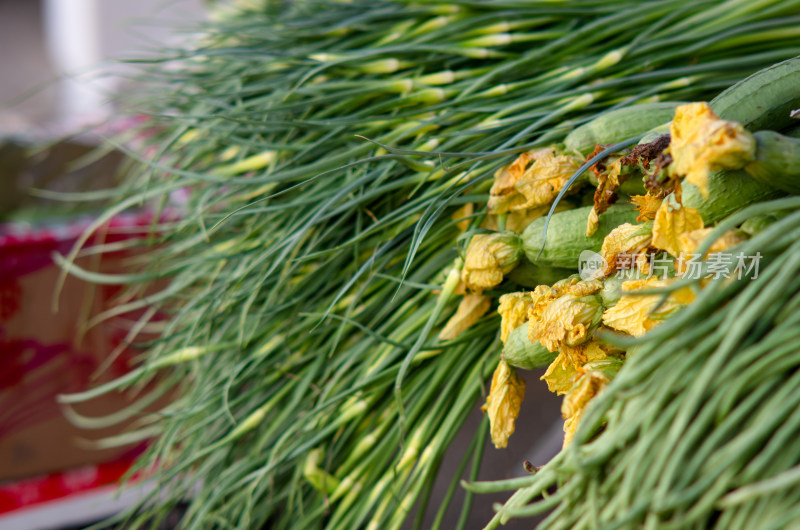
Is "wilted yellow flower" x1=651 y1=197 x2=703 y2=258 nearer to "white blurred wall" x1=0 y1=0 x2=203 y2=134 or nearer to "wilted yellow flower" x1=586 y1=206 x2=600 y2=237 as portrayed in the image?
"wilted yellow flower" x1=586 y1=206 x2=600 y2=237

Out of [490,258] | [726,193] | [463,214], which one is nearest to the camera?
[726,193]

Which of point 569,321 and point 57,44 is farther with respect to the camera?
point 57,44

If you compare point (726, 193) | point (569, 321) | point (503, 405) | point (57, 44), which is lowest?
point (57, 44)

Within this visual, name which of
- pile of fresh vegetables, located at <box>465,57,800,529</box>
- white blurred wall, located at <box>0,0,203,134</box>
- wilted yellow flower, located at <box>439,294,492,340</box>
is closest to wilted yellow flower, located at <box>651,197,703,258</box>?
pile of fresh vegetables, located at <box>465,57,800,529</box>

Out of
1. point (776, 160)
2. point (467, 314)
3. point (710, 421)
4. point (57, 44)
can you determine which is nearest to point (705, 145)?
point (776, 160)

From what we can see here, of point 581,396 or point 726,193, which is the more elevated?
point 726,193

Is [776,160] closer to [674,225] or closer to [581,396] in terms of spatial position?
→ [674,225]
